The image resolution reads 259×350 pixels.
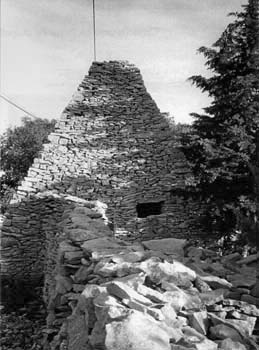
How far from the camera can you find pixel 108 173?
375 inches

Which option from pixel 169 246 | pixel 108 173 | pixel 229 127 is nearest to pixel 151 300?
pixel 169 246

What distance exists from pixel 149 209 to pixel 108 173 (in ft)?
4.99

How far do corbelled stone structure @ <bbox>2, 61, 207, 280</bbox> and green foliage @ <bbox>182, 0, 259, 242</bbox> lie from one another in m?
0.90

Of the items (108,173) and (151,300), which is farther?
(108,173)

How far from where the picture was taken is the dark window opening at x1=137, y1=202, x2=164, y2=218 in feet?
31.3

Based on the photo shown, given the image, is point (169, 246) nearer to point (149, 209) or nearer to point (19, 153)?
point (149, 209)

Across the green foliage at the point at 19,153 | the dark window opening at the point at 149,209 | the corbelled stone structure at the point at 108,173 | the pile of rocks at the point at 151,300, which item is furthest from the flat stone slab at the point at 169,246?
the green foliage at the point at 19,153

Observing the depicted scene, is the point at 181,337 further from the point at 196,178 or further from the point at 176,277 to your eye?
the point at 196,178

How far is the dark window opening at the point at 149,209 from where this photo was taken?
954 cm

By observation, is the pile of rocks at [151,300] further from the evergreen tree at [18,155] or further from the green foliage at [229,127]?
the evergreen tree at [18,155]

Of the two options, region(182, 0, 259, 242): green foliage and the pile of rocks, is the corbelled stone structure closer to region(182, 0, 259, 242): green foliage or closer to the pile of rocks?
region(182, 0, 259, 242): green foliage

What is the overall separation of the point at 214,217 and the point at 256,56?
3.79 metres

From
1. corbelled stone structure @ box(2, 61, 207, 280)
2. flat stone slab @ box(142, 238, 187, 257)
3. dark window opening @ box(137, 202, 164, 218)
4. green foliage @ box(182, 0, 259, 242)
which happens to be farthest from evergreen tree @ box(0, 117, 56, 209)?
flat stone slab @ box(142, 238, 187, 257)

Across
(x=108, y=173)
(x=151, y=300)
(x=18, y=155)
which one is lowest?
(x=151, y=300)
